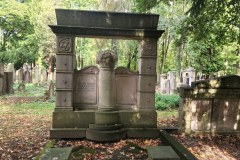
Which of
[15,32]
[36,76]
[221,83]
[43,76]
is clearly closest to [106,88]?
[221,83]

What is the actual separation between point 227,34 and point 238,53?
20206 millimetres


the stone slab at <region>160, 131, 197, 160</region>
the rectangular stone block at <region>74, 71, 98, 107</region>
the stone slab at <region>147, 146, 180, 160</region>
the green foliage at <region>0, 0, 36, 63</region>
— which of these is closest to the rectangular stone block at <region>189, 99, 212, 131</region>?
the stone slab at <region>160, 131, 197, 160</region>

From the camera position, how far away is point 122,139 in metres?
7.11

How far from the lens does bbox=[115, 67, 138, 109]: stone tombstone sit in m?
7.49

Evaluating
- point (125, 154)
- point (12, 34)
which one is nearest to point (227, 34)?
point (125, 154)

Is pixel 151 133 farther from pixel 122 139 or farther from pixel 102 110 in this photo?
pixel 102 110

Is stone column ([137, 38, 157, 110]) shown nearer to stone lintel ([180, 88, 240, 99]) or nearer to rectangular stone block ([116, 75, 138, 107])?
rectangular stone block ([116, 75, 138, 107])

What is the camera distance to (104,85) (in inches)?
276

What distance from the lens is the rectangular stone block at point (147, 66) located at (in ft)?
24.1

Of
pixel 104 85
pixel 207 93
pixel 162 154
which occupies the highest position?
pixel 104 85

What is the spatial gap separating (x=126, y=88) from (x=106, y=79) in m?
0.87

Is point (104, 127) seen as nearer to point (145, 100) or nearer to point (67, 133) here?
point (67, 133)

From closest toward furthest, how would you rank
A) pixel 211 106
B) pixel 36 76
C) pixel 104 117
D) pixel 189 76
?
1. pixel 104 117
2. pixel 211 106
3. pixel 189 76
4. pixel 36 76

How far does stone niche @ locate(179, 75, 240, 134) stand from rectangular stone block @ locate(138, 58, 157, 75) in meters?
1.17
